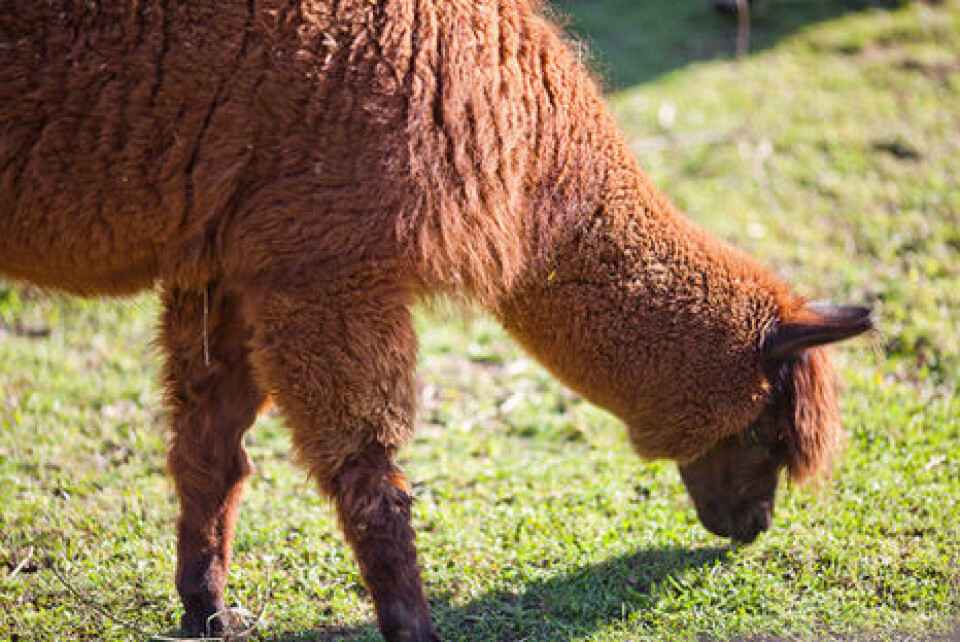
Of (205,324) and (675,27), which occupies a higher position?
(675,27)

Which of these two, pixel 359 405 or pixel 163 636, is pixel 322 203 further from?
pixel 163 636

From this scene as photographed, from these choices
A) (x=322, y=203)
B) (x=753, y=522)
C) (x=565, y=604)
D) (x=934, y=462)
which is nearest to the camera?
(x=322, y=203)

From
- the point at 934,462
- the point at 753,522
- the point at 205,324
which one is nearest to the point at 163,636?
the point at 205,324

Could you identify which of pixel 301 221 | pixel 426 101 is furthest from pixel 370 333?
pixel 426 101

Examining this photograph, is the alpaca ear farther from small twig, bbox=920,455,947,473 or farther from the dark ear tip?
small twig, bbox=920,455,947,473

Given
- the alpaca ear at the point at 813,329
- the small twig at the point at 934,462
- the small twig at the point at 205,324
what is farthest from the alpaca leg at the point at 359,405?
the small twig at the point at 934,462

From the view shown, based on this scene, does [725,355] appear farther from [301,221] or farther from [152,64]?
[152,64]

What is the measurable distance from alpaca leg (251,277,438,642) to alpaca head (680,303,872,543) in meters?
1.39

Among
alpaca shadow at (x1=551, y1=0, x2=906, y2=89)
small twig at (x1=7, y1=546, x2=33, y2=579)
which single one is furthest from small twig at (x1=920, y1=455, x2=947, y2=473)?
alpaca shadow at (x1=551, y1=0, x2=906, y2=89)

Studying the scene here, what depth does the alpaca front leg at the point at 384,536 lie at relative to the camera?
10.1ft

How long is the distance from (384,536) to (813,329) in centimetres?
167

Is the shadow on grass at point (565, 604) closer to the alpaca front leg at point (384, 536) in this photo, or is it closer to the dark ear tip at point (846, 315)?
the alpaca front leg at point (384, 536)

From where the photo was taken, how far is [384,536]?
309 cm

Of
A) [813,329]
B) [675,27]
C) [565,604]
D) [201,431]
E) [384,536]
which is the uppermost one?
[675,27]
